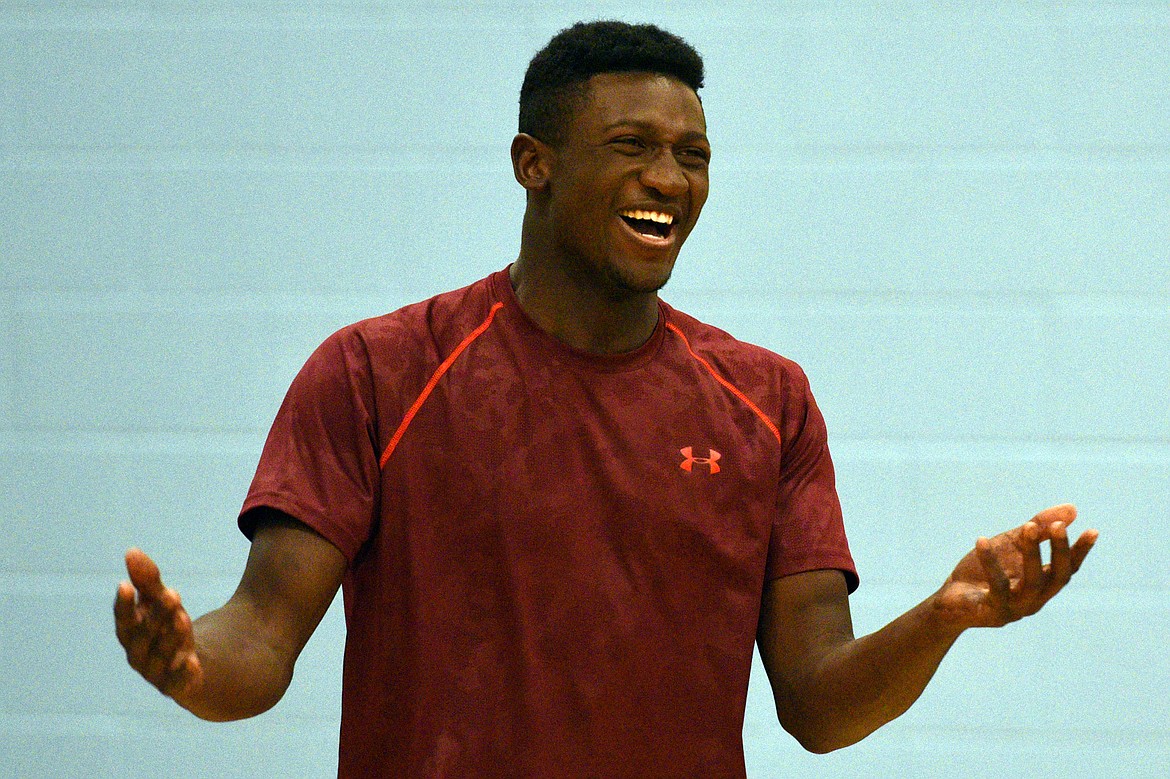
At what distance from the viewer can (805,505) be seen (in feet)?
5.26

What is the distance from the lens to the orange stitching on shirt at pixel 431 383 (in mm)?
1482

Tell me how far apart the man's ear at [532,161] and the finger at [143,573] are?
2.14 feet

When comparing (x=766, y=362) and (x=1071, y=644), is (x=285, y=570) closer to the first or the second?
(x=766, y=362)

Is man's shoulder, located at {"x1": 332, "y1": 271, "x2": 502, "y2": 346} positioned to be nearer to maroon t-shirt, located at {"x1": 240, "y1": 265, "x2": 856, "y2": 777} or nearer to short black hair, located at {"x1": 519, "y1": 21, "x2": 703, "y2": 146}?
maroon t-shirt, located at {"x1": 240, "y1": 265, "x2": 856, "y2": 777}

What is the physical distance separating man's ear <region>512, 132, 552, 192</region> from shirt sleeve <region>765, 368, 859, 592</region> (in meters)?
0.37

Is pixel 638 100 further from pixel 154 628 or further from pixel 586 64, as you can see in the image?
pixel 154 628

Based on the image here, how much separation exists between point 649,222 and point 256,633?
1.96 feet

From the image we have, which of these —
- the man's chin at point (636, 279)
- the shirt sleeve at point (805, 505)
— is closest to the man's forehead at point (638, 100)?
the man's chin at point (636, 279)

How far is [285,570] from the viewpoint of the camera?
1.41 metres

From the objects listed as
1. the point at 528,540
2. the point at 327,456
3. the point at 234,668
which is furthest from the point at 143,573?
the point at 528,540

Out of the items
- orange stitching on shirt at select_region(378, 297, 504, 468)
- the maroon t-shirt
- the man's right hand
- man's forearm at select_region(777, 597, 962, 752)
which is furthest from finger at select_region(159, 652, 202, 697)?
man's forearm at select_region(777, 597, 962, 752)

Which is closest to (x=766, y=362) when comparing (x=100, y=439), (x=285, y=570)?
(x=285, y=570)

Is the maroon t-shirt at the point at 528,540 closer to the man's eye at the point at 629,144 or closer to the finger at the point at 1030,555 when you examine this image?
the man's eye at the point at 629,144

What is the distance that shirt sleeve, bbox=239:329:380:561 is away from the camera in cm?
142
